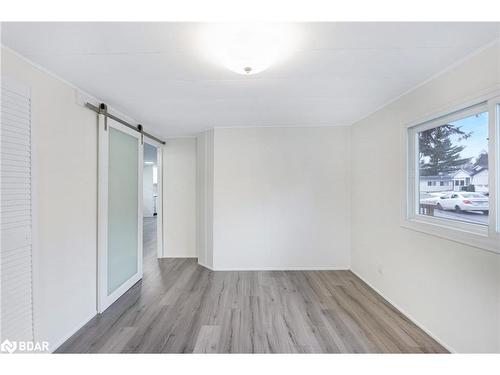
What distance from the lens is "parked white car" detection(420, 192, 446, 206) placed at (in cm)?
207

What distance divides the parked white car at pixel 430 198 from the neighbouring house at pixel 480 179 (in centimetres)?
36

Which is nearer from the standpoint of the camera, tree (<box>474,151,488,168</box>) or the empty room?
the empty room

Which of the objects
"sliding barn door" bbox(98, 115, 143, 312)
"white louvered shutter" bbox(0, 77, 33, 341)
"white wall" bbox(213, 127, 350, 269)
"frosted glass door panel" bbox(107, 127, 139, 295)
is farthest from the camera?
"white wall" bbox(213, 127, 350, 269)

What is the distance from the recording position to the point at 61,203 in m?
1.88

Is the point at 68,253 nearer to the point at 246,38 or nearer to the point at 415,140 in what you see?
the point at 246,38

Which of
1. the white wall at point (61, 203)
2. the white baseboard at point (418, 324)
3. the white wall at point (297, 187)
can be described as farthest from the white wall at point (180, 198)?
the white baseboard at point (418, 324)

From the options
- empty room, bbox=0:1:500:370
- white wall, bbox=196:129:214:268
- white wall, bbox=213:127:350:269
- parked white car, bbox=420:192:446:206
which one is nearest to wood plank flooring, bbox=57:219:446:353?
empty room, bbox=0:1:500:370

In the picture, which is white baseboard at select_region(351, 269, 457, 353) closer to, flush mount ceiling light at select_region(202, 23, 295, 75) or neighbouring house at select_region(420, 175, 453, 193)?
neighbouring house at select_region(420, 175, 453, 193)

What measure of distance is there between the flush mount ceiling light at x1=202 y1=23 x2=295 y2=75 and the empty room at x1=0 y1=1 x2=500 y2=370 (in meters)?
0.01

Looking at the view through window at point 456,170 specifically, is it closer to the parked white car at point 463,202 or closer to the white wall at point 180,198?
the parked white car at point 463,202

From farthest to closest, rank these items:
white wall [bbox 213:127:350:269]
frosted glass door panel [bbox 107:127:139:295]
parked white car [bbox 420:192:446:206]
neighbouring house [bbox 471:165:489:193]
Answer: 1. white wall [bbox 213:127:350:269]
2. frosted glass door panel [bbox 107:127:139:295]
3. parked white car [bbox 420:192:446:206]
4. neighbouring house [bbox 471:165:489:193]

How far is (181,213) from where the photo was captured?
14.0ft

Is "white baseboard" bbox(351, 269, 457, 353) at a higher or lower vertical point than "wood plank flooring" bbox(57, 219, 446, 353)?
higher

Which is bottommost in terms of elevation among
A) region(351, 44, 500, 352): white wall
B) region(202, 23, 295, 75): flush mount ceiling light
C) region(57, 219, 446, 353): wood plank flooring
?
region(57, 219, 446, 353): wood plank flooring
